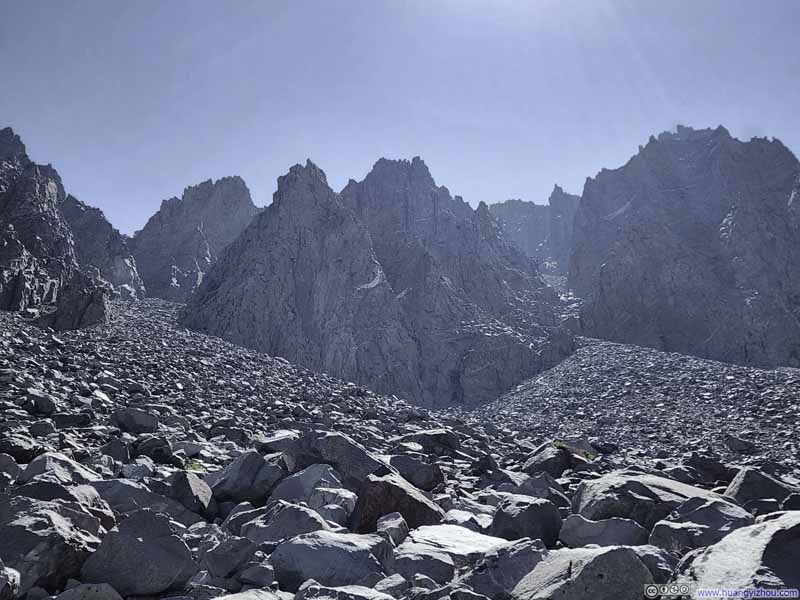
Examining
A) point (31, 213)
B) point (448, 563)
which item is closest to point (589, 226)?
point (31, 213)

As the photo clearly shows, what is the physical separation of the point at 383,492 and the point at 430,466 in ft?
11.6

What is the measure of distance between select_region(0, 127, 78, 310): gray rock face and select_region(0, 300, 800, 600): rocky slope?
3446 centimetres

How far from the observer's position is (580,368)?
63.7m

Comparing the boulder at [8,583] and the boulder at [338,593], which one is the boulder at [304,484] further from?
the boulder at [8,583]

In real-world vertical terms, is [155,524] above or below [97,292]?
below

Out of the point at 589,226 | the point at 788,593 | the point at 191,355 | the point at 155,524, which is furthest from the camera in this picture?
the point at 589,226

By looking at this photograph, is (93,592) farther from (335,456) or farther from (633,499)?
(633,499)

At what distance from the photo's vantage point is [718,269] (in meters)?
93.2

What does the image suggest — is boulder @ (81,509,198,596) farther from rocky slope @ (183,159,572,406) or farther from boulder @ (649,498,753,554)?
rocky slope @ (183,159,572,406)

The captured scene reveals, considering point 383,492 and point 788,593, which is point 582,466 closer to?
point 383,492

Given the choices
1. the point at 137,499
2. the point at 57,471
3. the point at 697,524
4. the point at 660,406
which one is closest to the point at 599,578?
the point at 697,524

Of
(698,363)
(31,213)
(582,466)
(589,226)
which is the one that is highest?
(589,226)

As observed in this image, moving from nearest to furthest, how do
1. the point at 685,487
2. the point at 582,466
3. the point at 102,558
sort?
the point at 102,558 < the point at 685,487 < the point at 582,466

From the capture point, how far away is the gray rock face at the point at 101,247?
304 ft
